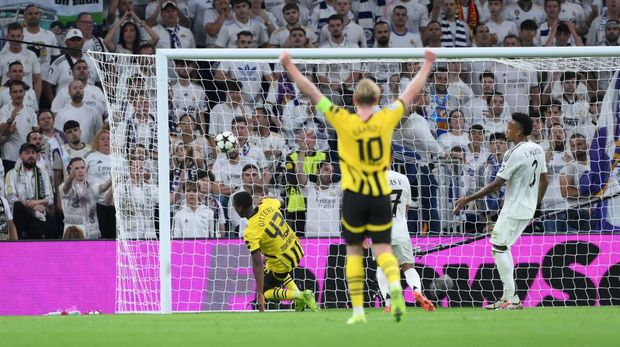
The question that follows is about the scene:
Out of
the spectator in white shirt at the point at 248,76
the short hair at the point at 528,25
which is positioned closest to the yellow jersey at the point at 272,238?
the spectator in white shirt at the point at 248,76

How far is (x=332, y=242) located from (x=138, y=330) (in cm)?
695

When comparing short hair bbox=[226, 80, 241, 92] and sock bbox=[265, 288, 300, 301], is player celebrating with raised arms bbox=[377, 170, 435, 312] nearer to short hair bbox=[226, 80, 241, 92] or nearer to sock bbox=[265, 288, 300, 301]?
sock bbox=[265, 288, 300, 301]

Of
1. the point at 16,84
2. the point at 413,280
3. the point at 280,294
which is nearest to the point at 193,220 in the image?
the point at 280,294

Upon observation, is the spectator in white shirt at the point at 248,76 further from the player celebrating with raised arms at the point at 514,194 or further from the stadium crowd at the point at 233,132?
the player celebrating with raised arms at the point at 514,194

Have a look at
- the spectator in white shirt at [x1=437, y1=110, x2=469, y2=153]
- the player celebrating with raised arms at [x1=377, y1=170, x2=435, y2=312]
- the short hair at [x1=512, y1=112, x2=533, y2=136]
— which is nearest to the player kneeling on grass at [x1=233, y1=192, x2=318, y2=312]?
the player celebrating with raised arms at [x1=377, y1=170, x2=435, y2=312]

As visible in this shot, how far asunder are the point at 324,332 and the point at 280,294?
600cm

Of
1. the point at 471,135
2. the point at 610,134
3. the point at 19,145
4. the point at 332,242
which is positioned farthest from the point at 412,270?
the point at 19,145

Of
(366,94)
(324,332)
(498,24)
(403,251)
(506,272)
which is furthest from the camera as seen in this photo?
(498,24)

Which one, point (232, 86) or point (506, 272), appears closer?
point (506, 272)

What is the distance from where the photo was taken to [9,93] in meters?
18.5

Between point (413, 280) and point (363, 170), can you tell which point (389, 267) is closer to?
point (363, 170)

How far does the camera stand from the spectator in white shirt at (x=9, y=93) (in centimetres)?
1847

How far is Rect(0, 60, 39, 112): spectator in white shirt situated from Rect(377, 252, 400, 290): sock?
10383 millimetres

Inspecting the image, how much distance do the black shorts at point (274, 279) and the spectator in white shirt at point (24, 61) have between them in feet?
19.7
